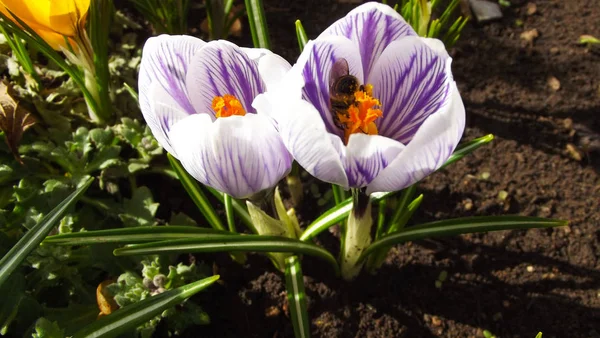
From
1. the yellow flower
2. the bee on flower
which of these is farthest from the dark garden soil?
the yellow flower

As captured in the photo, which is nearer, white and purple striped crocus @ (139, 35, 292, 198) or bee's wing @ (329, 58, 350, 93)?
white and purple striped crocus @ (139, 35, 292, 198)

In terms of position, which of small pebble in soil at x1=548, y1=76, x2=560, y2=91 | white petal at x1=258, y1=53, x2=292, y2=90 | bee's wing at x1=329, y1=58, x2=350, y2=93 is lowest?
small pebble in soil at x1=548, y1=76, x2=560, y2=91

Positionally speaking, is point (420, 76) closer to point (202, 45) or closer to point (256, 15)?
point (202, 45)

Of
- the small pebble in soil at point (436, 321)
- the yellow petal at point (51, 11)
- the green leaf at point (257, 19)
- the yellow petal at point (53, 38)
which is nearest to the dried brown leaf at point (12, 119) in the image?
the yellow petal at point (53, 38)

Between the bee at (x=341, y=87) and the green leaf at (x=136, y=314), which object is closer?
the bee at (x=341, y=87)

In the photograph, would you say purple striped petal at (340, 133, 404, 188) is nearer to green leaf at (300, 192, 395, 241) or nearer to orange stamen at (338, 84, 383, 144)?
orange stamen at (338, 84, 383, 144)

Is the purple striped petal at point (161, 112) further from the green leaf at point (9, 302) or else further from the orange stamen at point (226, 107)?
the green leaf at point (9, 302)
